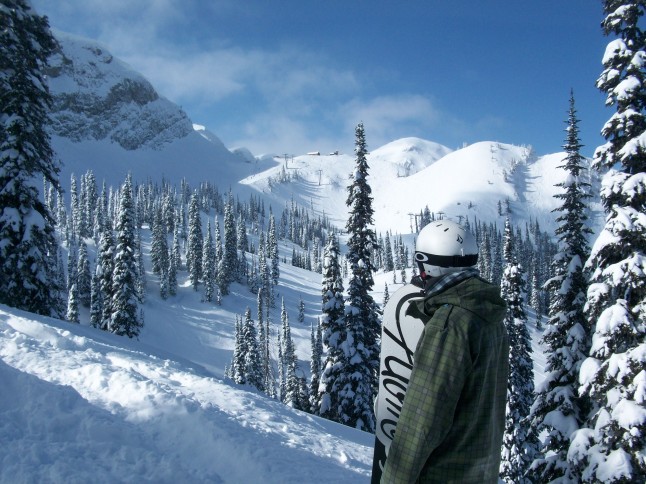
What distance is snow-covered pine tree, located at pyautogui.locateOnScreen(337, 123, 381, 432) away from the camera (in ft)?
77.8

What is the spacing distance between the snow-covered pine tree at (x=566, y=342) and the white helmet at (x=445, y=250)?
10.5 meters

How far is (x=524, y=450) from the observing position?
24531 millimetres

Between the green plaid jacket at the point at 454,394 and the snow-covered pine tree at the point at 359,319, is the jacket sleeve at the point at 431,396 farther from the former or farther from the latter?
the snow-covered pine tree at the point at 359,319

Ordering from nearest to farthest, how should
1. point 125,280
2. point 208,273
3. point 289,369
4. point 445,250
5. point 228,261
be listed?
point 445,250
point 125,280
point 289,369
point 208,273
point 228,261

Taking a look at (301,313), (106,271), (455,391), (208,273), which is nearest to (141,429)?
(455,391)

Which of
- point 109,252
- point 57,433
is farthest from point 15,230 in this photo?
point 109,252

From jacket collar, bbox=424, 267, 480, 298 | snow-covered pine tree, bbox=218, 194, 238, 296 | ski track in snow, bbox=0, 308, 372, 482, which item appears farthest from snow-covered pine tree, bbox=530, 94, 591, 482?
snow-covered pine tree, bbox=218, 194, 238, 296

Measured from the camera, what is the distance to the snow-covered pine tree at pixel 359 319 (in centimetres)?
2370

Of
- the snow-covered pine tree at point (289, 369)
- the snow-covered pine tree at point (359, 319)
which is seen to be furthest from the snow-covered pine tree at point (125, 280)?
the snow-covered pine tree at point (359, 319)

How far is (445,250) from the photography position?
133 inches

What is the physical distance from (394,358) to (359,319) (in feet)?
68.4

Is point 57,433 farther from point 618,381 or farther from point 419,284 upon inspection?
point 618,381

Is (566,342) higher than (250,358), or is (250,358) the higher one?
(566,342)

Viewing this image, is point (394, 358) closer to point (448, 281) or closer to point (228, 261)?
point (448, 281)
